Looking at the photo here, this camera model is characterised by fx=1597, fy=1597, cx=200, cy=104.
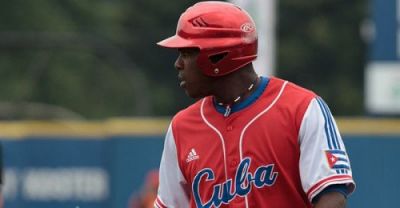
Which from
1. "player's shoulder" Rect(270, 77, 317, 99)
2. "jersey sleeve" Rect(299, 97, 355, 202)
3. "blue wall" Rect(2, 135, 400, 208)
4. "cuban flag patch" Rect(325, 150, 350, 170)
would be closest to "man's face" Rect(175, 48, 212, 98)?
"player's shoulder" Rect(270, 77, 317, 99)

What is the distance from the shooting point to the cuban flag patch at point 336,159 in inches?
227

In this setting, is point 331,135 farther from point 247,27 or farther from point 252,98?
point 247,27

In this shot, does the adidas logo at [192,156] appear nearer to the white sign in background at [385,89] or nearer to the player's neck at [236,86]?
the player's neck at [236,86]

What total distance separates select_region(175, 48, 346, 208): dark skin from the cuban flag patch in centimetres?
42

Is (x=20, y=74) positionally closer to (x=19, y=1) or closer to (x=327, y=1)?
(x=19, y=1)

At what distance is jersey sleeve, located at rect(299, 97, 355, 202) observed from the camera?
5.73 metres

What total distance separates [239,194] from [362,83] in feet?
83.9

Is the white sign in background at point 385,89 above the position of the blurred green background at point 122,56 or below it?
above

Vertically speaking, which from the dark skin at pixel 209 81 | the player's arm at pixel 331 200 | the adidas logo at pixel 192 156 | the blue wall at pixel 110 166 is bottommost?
the blue wall at pixel 110 166

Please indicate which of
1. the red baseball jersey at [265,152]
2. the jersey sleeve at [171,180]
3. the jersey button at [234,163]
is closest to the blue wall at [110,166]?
the jersey sleeve at [171,180]

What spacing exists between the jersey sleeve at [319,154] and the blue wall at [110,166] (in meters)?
7.37

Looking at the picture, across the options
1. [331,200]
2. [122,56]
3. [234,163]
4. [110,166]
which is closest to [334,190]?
[331,200]

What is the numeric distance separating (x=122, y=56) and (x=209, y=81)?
60.9ft

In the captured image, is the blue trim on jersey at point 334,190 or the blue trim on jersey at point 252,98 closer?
the blue trim on jersey at point 334,190
